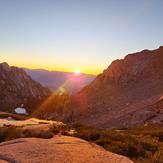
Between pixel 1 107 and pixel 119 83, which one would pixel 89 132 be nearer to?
pixel 119 83

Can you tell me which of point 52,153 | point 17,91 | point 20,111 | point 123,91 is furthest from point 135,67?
point 52,153

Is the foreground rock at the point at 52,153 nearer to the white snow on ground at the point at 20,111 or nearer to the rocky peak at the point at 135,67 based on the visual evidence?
the rocky peak at the point at 135,67

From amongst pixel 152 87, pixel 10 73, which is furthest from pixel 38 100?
pixel 152 87

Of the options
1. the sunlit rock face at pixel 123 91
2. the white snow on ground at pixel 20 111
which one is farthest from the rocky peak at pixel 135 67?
the white snow on ground at pixel 20 111

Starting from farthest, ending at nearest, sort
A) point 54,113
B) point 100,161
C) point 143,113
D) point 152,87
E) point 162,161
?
→ point 54,113
point 152,87
point 143,113
point 162,161
point 100,161

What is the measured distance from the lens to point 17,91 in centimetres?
9612

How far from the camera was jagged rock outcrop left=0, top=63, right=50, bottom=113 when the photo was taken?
90400 mm

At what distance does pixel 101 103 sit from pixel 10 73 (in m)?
41.0

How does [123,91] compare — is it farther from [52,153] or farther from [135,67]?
[52,153]

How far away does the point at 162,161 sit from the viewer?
10359mm

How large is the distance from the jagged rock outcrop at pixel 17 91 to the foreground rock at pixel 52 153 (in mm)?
77102

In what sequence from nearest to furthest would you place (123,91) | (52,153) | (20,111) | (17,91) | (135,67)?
(52,153) → (123,91) → (135,67) → (20,111) → (17,91)

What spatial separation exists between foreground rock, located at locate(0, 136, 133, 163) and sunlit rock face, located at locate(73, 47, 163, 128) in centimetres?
3754

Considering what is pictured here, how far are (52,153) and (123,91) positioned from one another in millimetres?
57933
